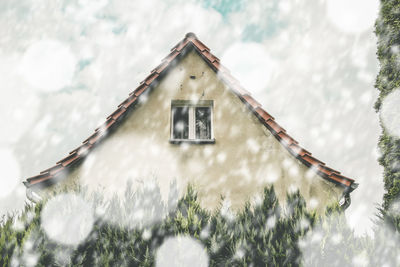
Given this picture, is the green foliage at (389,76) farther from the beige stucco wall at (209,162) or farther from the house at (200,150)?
the beige stucco wall at (209,162)

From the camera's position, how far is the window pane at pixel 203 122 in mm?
7488

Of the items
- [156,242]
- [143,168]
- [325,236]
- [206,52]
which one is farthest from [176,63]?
[325,236]

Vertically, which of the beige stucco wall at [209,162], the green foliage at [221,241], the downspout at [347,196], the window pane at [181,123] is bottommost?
the green foliage at [221,241]

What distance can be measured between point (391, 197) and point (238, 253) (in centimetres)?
380

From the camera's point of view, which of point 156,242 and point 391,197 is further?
point 391,197

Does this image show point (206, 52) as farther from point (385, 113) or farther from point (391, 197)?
point (391, 197)

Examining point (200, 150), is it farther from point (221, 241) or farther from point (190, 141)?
point (221, 241)

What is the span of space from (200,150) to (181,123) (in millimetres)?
946

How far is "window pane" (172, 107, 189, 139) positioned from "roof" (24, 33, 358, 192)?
89 centimetres

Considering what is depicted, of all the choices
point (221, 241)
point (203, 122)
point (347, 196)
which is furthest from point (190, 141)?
point (347, 196)

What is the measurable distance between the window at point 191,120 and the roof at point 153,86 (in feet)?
2.57

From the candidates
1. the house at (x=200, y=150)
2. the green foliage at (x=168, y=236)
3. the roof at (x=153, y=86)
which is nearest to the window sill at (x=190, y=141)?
the house at (x=200, y=150)

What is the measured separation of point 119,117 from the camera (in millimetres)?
7113

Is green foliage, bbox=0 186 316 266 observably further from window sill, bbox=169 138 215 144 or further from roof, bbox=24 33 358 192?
window sill, bbox=169 138 215 144
